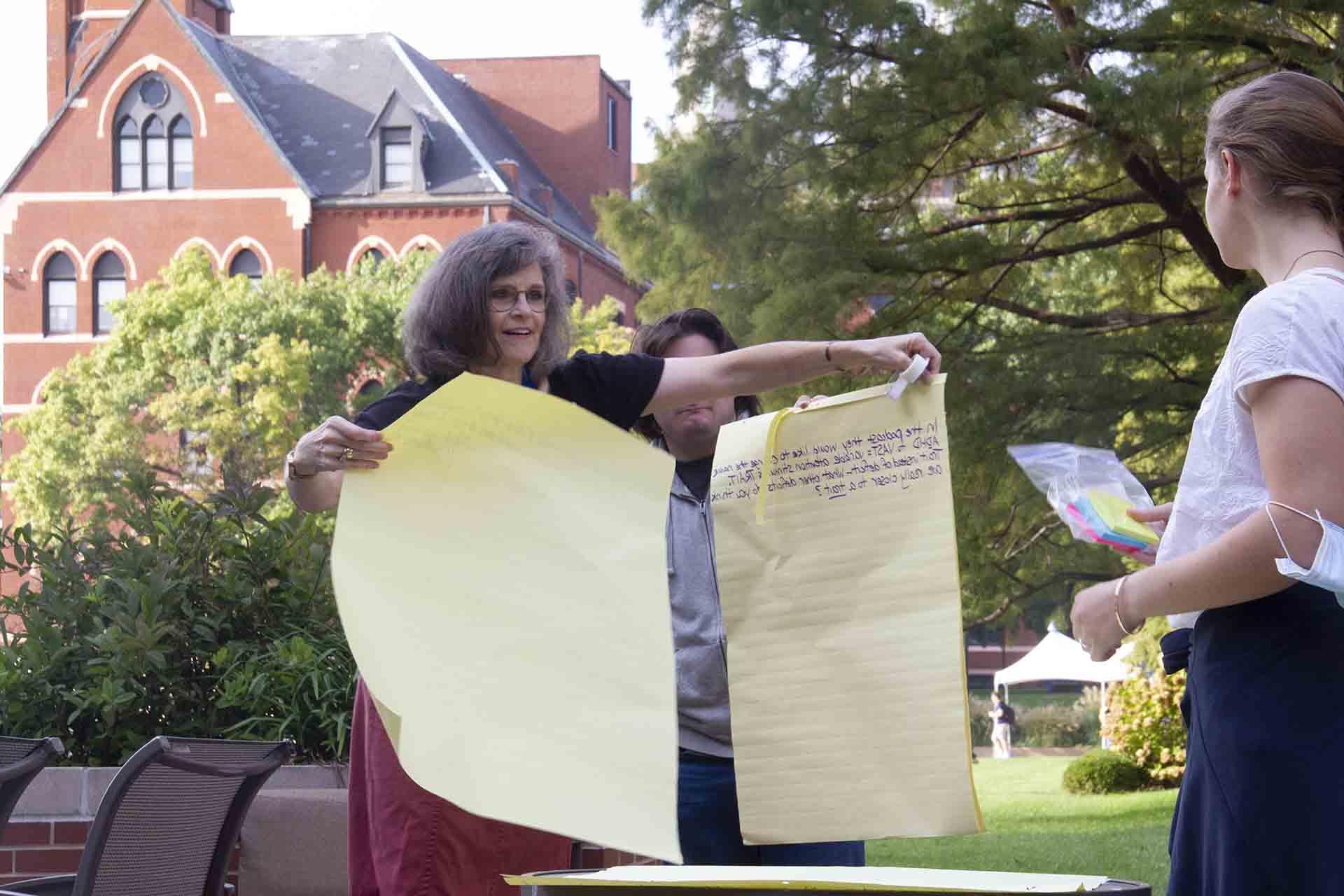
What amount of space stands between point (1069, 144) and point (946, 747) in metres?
8.73

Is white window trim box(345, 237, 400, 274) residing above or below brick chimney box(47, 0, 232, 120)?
below

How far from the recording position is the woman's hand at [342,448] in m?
2.14

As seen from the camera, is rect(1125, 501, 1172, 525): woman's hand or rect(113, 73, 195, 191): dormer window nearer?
rect(1125, 501, 1172, 525): woman's hand

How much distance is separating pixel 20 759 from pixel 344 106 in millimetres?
42593

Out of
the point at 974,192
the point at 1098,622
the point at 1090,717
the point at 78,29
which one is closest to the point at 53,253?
the point at 78,29

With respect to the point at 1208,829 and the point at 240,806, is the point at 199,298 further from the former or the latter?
the point at 1208,829

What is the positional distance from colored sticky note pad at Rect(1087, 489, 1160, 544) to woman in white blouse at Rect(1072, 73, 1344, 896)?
0.11 m

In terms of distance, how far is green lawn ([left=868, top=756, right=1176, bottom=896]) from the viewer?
9586mm

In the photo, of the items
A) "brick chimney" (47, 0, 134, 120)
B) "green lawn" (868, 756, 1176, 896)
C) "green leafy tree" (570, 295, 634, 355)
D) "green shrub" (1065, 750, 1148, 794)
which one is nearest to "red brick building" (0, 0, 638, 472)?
"brick chimney" (47, 0, 134, 120)

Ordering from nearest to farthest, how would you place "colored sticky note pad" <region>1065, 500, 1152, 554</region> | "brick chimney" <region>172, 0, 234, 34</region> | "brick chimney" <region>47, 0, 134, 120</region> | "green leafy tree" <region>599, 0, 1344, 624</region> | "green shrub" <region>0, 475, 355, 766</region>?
"colored sticky note pad" <region>1065, 500, 1152, 554</region>, "green shrub" <region>0, 475, 355, 766</region>, "green leafy tree" <region>599, 0, 1344, 624</region>, "brick chimney" <region>47, 0, 134, 120</region>, "brick chimney" <region>172, 0, 234, 34</region>

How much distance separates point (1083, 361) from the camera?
10.5m

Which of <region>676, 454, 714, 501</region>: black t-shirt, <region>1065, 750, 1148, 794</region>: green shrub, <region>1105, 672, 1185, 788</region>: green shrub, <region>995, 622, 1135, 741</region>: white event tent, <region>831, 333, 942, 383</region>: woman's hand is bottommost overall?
<region>995, 622, 1135, 741</region>: white event tent

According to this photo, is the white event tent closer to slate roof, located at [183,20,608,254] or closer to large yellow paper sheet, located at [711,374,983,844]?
slate roof, located at [183,20,608,254]

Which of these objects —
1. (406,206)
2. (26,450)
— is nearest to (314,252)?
(406,206)
